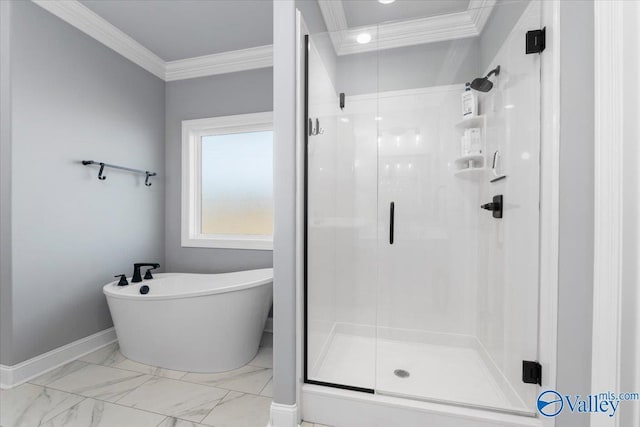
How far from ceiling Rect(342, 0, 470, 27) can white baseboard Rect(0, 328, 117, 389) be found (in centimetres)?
313

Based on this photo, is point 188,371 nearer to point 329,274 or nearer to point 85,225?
point 329,274

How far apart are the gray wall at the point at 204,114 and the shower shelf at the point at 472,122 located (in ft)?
5.23

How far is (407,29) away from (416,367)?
233 cm

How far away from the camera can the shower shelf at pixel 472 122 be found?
1.97 metres

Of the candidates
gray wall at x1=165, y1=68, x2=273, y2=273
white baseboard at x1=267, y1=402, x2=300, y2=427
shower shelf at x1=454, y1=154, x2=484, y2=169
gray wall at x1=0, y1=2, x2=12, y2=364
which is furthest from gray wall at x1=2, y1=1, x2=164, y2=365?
shower shelf at x1=454, y1=154, x2=484, y2=169

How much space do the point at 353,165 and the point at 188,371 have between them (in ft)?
6.06

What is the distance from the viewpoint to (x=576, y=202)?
120cm

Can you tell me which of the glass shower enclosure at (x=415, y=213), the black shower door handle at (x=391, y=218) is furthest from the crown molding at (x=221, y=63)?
the black shower door handle at (x=391, y=218)

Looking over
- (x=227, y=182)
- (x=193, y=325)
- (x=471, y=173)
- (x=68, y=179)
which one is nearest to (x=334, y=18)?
(x=471, y=173)

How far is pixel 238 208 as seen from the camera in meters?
2.93

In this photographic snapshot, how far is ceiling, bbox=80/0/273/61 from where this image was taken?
84.7 inches

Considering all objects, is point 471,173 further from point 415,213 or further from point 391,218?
point 391,218

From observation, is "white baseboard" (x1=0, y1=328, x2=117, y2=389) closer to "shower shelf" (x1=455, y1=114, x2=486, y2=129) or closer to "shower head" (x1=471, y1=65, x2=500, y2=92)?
"shower shelf" (x1=455, y1=114, x2=486, y2=129)

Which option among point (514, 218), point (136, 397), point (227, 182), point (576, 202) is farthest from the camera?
point (227, 182)
